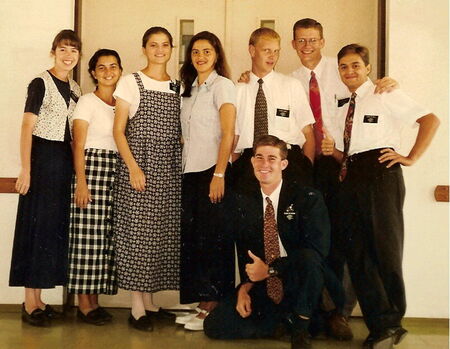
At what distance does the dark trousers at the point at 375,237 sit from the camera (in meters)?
2.43

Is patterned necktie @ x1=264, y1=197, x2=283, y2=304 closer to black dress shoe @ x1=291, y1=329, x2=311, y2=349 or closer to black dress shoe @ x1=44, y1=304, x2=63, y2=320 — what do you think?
black dress shoe @ x1=291, y1=329, x2=311, y2=349

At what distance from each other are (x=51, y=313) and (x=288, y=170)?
5.02 feet

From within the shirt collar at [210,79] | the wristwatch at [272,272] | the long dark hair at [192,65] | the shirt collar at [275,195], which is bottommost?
the wristwatch at [272,272]

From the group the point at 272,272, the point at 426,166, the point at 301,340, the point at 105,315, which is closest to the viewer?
the point at 301,340

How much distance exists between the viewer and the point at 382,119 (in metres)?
2.54

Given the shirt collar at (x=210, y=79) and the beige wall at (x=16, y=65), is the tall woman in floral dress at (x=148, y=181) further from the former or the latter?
the beige wall at (x=16, y=65)

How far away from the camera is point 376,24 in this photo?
3057 millimetres

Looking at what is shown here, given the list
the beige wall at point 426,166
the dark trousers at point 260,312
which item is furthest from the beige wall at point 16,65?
the beige wall at point 426,166

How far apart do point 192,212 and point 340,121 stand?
945 mm

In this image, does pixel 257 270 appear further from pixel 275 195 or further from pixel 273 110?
pixel 273 110

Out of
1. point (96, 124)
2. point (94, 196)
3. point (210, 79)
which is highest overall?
point (210, 79)

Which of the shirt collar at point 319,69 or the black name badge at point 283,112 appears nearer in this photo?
the black name badge at point 283,112

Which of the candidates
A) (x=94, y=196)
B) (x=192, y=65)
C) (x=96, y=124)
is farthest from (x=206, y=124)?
(x=94, y=196)

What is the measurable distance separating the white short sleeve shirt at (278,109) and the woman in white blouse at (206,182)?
0.13 m
